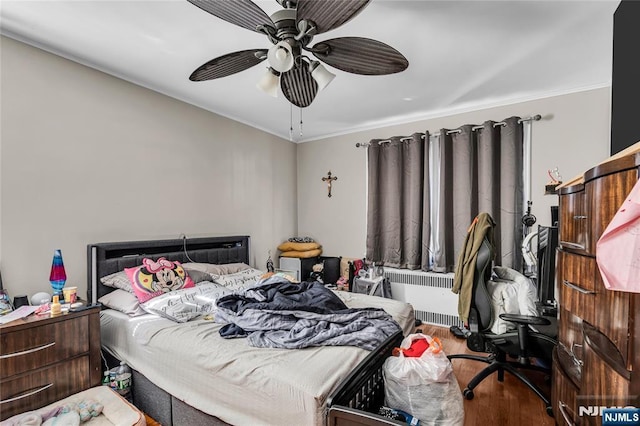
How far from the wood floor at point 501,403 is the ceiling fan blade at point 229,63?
254 centimetres

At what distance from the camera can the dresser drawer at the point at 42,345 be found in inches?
64.4

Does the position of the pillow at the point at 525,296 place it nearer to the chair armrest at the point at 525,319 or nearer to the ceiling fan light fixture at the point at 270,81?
the chair armrest at the point at 525,319

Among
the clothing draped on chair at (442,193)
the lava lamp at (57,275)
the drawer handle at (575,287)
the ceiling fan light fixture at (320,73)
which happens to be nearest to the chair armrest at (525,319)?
the drawer handle at (575,287)

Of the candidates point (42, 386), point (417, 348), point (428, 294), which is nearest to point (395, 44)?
point (417, 348)

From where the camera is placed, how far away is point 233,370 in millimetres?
1503

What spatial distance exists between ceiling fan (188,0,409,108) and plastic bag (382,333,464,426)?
1.53m

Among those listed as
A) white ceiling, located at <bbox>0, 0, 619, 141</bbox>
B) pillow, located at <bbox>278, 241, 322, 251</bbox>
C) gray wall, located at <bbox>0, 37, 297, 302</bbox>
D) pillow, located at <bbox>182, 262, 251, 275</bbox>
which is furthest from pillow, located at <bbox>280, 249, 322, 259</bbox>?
white ceiling, located at <bbox>0, 0, 619, 141</bbox>

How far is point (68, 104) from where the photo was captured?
7.57ft

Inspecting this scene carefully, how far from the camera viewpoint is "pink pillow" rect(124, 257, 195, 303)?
7.56ft

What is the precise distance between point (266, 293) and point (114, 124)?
200 centimetres

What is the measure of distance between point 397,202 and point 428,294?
1198 millimetres

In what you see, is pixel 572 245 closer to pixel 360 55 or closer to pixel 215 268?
pixel 360 55

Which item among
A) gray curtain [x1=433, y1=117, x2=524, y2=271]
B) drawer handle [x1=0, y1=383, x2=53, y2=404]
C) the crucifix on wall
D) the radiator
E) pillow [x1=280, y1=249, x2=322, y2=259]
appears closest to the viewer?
drawer handle [x1=0, y1=383, x2=53, y2=404]

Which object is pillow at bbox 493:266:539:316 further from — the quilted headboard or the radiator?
the quilted headboard
